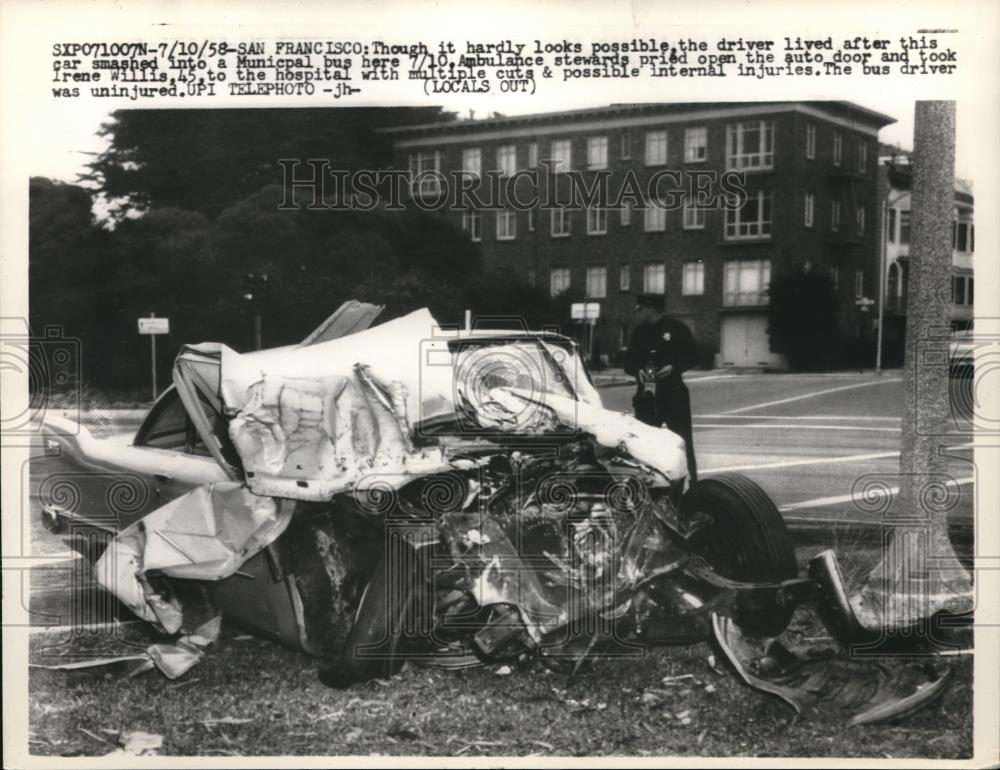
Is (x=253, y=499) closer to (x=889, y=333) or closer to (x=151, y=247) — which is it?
(x=151, y=247)

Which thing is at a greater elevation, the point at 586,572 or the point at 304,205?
the point at 304,205

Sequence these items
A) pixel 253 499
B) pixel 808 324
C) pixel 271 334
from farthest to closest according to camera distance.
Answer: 1. pixel 808 324
2. pixel 271 334
3. pixel 253 499

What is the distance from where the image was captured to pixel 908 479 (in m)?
4.63

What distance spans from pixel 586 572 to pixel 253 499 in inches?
57.6

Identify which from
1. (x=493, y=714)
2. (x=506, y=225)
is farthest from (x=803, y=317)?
(x=493, y=714)

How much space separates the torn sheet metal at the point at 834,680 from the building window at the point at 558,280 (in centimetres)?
176

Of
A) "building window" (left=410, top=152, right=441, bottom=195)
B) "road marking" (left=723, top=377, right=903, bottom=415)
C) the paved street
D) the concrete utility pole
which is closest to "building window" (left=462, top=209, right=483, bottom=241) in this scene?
"building window" (left=410, top=152, right=441, bottom=195)

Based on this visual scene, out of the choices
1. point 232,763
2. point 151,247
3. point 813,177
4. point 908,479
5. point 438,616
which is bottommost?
point 232,763

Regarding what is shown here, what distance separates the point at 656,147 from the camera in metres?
4.56

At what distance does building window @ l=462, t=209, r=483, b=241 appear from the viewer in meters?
4.66

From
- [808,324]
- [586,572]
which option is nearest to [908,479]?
[808,324]

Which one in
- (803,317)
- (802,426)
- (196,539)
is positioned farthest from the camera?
(802,426)

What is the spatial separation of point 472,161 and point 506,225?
350 millimetres

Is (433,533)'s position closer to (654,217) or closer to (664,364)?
(664,364)
